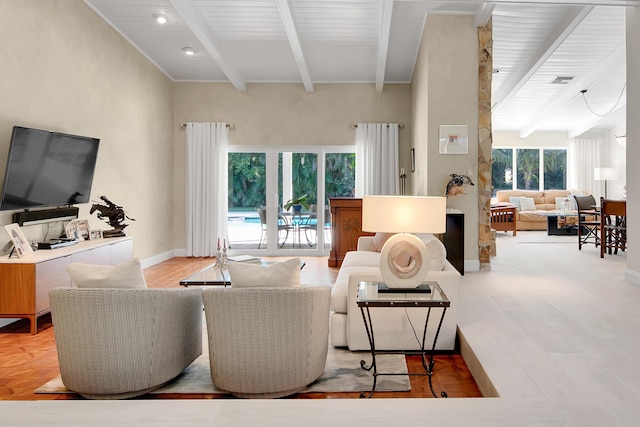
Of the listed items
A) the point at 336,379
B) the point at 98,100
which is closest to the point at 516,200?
the point at 98,100

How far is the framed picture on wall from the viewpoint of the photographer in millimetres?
5641

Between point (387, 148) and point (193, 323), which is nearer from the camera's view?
point (193, 323)

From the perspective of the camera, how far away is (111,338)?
246cm

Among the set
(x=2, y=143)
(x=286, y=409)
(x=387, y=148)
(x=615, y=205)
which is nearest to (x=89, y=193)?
(x=2, y=143)

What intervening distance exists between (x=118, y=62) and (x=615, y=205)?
22.5 feet

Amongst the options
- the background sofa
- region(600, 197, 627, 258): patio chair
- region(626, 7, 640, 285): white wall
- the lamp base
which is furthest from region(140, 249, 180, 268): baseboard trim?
the background sofa

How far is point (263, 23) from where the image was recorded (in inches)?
221

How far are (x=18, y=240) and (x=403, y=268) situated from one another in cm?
313

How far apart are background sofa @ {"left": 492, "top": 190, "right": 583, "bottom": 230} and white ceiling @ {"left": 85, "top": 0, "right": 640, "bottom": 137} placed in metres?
3.36

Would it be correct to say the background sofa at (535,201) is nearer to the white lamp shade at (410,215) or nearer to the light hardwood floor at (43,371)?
the light hardwood floor at (43,371)

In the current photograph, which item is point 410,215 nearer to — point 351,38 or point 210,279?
point 210,279

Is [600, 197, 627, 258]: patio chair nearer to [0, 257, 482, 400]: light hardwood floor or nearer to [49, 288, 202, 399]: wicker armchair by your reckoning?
[0, 257, 482, 400]: light hardwood floor

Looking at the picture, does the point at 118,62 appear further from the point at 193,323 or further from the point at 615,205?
the point at 615,205

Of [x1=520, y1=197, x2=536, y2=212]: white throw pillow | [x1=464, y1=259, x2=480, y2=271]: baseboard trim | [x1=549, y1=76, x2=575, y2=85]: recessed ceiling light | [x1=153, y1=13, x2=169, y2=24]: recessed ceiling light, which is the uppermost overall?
[x1=549, y1=76, x2=575, y2=85]: recessed ceiling light
